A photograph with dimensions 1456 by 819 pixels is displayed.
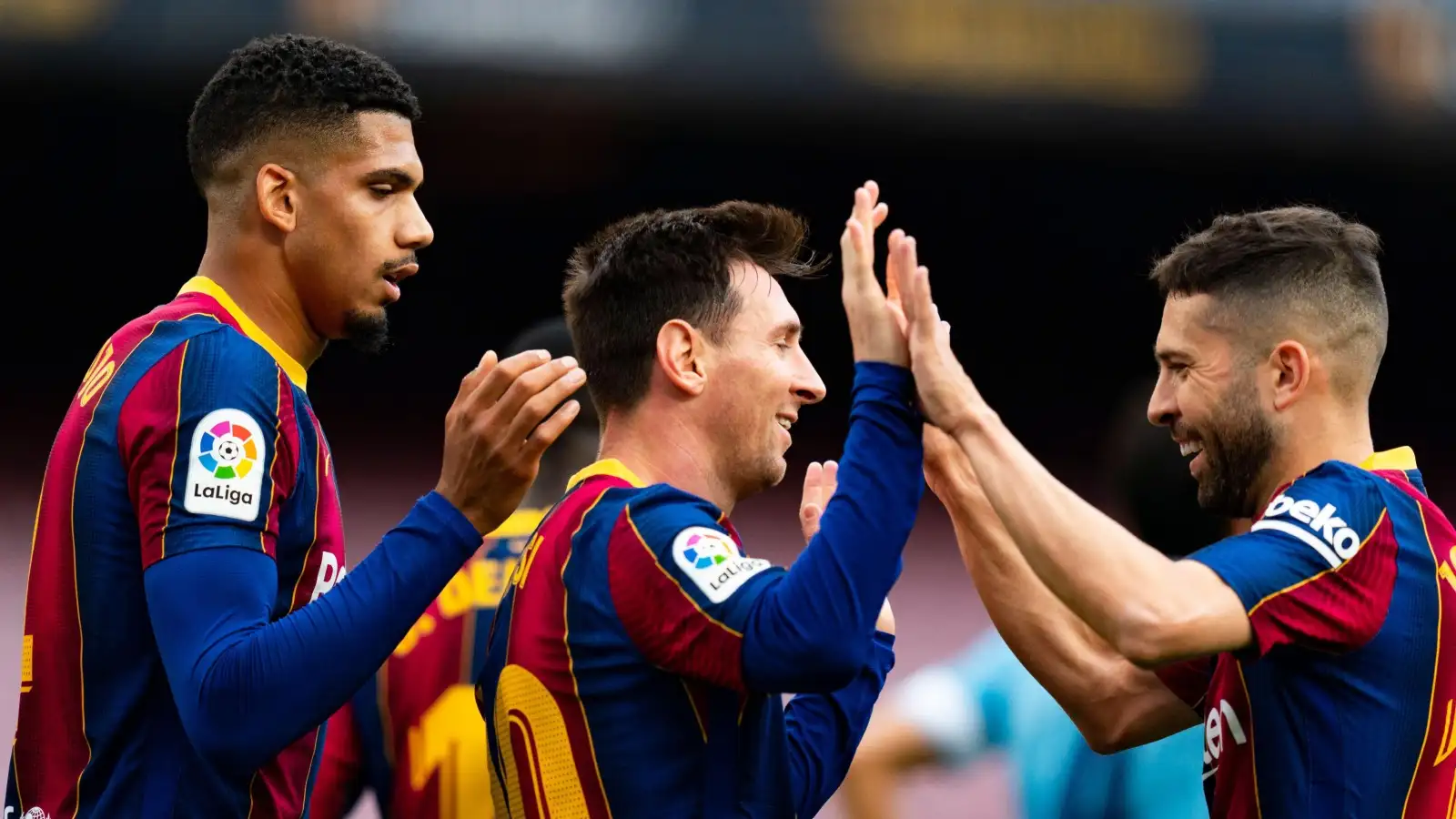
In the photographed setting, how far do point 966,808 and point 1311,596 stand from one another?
18.4 ft

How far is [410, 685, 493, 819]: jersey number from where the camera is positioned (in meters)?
3.53

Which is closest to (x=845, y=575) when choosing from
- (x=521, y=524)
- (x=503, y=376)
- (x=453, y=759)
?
(x=503, y=376)

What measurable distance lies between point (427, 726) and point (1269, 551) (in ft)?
5.67

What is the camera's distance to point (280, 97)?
2850 mm

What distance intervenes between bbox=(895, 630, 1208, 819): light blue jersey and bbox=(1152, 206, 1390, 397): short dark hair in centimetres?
100

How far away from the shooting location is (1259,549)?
8.55 feet

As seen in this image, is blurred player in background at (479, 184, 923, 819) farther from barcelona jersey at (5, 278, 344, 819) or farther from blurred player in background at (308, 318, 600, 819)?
blurred player in background at (308, 318, 600, 819)

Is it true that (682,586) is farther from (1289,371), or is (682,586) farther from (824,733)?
(1289,371)

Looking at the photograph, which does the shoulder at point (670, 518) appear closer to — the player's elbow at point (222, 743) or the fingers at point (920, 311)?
the fingers at point (920, 311)

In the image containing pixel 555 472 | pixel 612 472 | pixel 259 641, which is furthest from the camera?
pixel 555 472

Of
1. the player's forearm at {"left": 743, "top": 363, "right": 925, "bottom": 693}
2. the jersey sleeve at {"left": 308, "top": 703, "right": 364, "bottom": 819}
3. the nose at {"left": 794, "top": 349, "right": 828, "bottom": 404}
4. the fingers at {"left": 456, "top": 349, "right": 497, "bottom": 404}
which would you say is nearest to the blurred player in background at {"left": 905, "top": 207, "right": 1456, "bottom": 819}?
the player's forearm at {"left": 743, "top": 363, "right": 925, "bottom": 693}

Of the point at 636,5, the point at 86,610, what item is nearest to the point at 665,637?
the point at 86,610

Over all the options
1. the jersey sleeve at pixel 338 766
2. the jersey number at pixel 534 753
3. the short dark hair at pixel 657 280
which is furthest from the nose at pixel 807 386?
the jersey sleeve at pixel 338 766

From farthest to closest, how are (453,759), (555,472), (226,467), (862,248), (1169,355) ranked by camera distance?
1. (555,472)
2. (453,759)
3. (1169,355)
4. (862,248)
5. (226,467)
